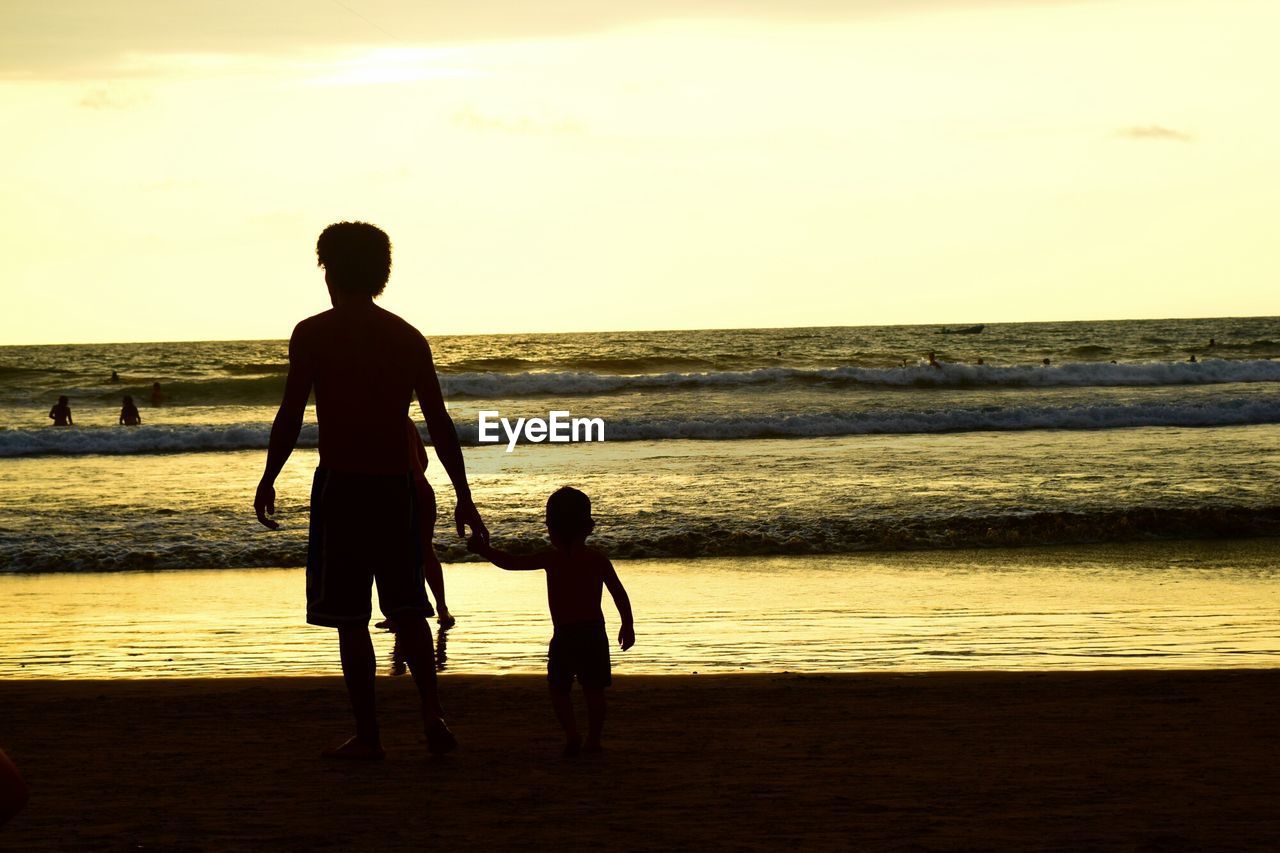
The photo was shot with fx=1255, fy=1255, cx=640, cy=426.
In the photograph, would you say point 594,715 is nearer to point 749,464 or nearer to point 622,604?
point 622,604

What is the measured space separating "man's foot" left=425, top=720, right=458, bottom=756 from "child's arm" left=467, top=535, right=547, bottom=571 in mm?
595

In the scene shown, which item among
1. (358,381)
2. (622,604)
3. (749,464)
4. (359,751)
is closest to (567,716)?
(622,604)

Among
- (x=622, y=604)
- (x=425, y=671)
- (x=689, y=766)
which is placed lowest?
(x=689, y=766)

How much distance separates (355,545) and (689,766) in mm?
1326

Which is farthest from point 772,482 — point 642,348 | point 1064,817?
point 642,348

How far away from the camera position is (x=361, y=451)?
4.02 m

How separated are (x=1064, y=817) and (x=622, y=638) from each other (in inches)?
60.3

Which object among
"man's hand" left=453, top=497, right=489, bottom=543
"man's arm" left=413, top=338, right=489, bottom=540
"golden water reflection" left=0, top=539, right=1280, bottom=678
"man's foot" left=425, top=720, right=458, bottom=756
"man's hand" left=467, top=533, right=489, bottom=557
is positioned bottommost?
"golden water reflection" left=0, top=539, right=1280, bottom=678

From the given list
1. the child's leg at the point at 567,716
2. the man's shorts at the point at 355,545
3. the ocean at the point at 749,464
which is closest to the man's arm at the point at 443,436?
the man's shorts at the point at 355,545

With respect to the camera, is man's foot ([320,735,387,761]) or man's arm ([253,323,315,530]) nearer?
man's arm ([253,323,315,530])

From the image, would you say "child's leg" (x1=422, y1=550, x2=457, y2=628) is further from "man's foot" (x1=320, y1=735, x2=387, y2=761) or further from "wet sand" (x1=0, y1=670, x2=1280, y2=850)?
"man's foot" (x1=320, y1=735, x2=387, y2=761)

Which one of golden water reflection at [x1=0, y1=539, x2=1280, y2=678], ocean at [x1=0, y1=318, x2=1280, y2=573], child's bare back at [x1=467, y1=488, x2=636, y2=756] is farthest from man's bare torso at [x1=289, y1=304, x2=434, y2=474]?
ocean at [x1=0, y1=318, x2=1280, y2=573]

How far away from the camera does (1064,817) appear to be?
11.6 ft

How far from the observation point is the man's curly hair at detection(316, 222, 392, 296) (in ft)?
13.5
